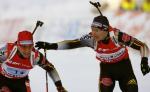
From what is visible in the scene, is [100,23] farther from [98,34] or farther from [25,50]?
[25,50]

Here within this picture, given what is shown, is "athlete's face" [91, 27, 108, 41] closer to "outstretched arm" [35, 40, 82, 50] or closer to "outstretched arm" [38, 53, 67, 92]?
"outstretched arm" [35, 40, 82, 50]

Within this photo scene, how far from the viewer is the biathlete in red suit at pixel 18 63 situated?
7716 millimetres

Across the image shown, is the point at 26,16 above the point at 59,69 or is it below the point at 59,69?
above

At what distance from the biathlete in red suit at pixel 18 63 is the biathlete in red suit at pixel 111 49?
11.9 inches

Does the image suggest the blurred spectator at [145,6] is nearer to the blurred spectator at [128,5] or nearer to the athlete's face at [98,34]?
the blurred spectator at [128,5]

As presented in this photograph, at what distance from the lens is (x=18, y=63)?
7.79 meters

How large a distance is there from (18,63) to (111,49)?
3.78ft

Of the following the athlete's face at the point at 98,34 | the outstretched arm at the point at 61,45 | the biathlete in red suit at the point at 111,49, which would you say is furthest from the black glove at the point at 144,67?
the outstretched arm at the point at 61,45

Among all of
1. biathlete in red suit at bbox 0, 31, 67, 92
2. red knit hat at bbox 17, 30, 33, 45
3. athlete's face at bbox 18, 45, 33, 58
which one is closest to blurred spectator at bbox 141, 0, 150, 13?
biathlete in red suit at bbox 0, 31, 67, 92

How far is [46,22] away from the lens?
41.9ft

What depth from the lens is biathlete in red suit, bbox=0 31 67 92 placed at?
7.72m

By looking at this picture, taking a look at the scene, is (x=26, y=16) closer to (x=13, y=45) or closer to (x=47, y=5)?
(x=47, y=5)

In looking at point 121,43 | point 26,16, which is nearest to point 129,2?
A: point 26,16

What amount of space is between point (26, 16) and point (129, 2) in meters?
2.20
